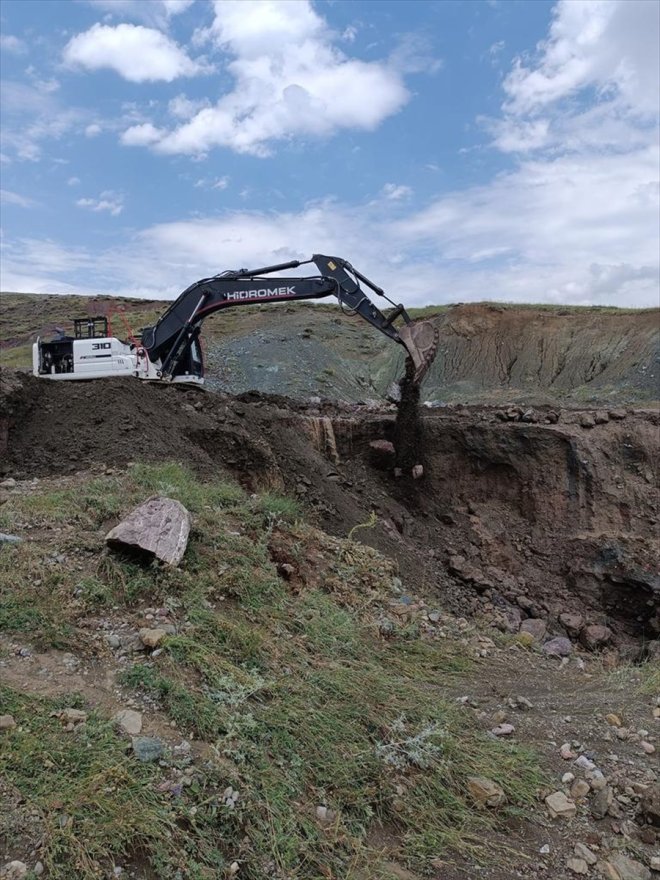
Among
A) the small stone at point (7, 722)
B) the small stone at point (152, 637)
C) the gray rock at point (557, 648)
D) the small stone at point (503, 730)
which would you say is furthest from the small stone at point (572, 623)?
the small stone at point (7, 722)

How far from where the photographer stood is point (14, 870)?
2508 mm

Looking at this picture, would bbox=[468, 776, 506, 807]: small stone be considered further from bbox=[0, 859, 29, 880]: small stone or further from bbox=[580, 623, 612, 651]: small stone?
bbox=[580, 623, 612, 651]: small stone

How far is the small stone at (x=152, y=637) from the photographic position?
417 cm

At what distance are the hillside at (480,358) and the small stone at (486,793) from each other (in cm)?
1424

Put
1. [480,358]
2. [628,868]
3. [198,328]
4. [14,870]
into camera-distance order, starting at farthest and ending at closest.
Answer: [480,358] → [198,328] → [628,868] → [14,870]

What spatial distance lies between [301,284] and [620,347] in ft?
45.2

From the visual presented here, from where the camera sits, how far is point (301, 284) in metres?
10.4

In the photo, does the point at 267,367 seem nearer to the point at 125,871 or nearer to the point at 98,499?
the point at 98,499

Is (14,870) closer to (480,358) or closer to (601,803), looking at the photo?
(601,803)

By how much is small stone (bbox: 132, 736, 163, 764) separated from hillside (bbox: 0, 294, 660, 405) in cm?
1526

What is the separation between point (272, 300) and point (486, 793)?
26.8 ft

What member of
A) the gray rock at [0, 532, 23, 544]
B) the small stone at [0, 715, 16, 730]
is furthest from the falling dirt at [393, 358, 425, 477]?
the small stone at [0, 715, 16, 730]

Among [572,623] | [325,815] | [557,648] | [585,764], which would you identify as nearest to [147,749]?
[325,815]

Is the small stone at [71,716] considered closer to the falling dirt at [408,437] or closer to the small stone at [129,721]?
the small stone at [129,721]
